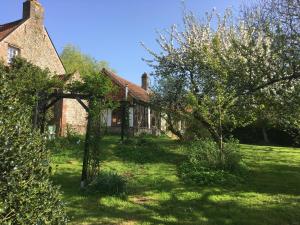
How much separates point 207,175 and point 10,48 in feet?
60.7

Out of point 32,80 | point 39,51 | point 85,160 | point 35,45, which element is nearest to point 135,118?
point 39,51

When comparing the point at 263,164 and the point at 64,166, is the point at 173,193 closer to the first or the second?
the point at 64,166

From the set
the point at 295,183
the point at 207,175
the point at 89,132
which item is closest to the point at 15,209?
the point at 89,132

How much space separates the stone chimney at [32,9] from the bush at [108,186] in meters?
19.9

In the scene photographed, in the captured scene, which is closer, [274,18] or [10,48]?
[274,18]

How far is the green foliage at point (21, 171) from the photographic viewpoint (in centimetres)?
392

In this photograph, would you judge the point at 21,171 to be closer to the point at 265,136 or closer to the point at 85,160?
the point at 85,160

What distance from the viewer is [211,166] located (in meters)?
13.5

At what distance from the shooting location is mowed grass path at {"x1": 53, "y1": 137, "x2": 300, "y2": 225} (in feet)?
29.1

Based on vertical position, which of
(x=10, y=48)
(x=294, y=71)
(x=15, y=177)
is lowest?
(x=15, y=177)

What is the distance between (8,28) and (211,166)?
20240mm

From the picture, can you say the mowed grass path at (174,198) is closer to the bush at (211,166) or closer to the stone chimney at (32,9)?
the bush at (211,166)

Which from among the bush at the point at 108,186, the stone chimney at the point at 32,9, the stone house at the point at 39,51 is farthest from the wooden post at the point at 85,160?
the stone chimney at the point at 32,9

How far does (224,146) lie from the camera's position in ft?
48.6
